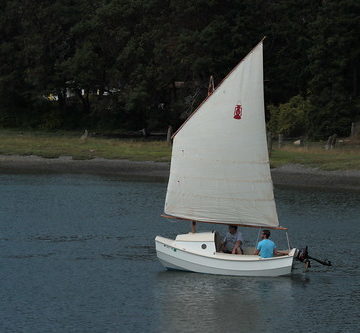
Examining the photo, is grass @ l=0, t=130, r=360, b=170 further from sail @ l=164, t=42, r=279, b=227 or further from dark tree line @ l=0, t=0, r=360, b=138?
sail @ l=164, t=42, r=279, b=227

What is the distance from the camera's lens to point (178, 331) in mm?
31875

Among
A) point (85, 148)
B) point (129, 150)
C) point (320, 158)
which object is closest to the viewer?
point (320, 158)

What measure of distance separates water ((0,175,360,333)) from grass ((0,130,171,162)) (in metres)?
19.6

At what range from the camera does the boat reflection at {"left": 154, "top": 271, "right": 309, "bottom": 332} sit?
3291cm

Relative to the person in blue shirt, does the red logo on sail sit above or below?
above

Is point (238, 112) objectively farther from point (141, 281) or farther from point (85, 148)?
point (85, 148)

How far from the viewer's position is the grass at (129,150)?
72.4m

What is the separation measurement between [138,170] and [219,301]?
1599 inches

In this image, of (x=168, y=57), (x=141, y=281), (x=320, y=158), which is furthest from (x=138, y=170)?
(x=141, y=281)

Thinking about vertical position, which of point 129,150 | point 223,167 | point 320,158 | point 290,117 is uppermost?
point 290,117

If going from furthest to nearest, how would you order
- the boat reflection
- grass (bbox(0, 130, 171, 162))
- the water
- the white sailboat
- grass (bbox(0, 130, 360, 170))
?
1. grass (bbox(0, 130, 171, 162))
2. grass (bbox(0, 130, 360, 170))
3. the white sailboat
4. the water
5. the boat reflection

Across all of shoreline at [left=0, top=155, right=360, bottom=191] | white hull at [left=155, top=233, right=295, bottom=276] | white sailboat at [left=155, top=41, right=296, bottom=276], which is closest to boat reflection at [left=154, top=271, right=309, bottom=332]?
white hull at [left=155, top=233, right=295, bottom=276]

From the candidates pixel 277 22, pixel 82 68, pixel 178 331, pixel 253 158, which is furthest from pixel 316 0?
pixel 178 331

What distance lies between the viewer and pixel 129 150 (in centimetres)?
8100
